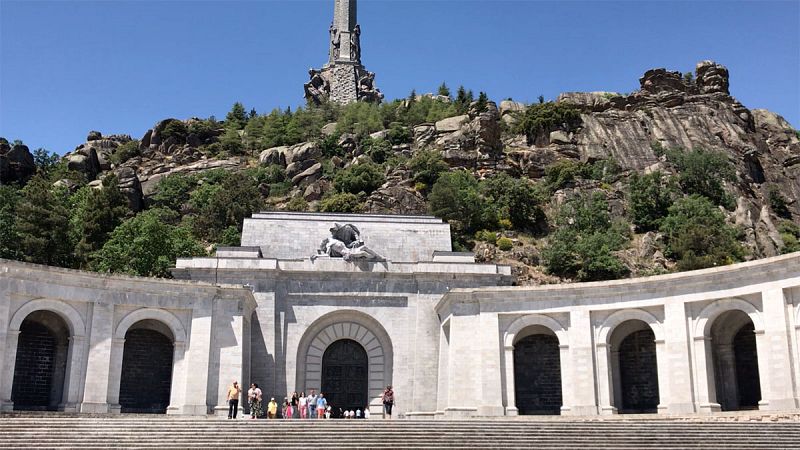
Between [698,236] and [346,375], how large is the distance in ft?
131

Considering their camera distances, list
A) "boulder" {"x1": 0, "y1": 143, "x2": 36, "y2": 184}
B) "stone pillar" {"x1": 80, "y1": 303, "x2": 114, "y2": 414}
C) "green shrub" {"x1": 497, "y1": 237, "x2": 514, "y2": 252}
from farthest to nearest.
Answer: "boulder" {"x1": 0, "y1": 143, "x2": 36, "y2": 184}
"green shrub" {"x1": 497, "y1": 237, "x2": 514, "y2": 252}
"stone pillar" {"x1": 80, "y1": 303, "x2": 114, "y2": 414}

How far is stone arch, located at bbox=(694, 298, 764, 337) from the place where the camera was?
92.6ft

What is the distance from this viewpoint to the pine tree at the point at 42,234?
57062 millimetres

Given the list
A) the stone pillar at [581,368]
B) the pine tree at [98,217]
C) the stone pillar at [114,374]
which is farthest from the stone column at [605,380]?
the pine tree at [98,217]

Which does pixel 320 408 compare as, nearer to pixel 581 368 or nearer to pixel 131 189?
pixel 581 368

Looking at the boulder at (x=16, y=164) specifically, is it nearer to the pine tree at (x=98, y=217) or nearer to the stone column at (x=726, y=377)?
the pine tree at (x=98, y=217)

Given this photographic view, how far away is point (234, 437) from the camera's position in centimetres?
2209

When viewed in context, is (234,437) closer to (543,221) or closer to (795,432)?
(795,432)

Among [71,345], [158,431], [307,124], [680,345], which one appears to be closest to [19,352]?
[71,345]

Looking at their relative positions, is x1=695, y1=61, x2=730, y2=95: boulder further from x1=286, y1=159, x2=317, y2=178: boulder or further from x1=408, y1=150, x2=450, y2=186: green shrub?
x1=286, y1=159, x2=317, y2=178: boulder

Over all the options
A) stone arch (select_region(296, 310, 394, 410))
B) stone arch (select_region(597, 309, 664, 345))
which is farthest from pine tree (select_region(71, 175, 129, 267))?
stone arch (select_region(597, 309, 664, 345))

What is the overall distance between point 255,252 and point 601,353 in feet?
49.9

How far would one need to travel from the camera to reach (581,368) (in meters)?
32.2

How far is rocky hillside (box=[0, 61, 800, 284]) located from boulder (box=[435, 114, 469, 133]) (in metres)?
0.13
